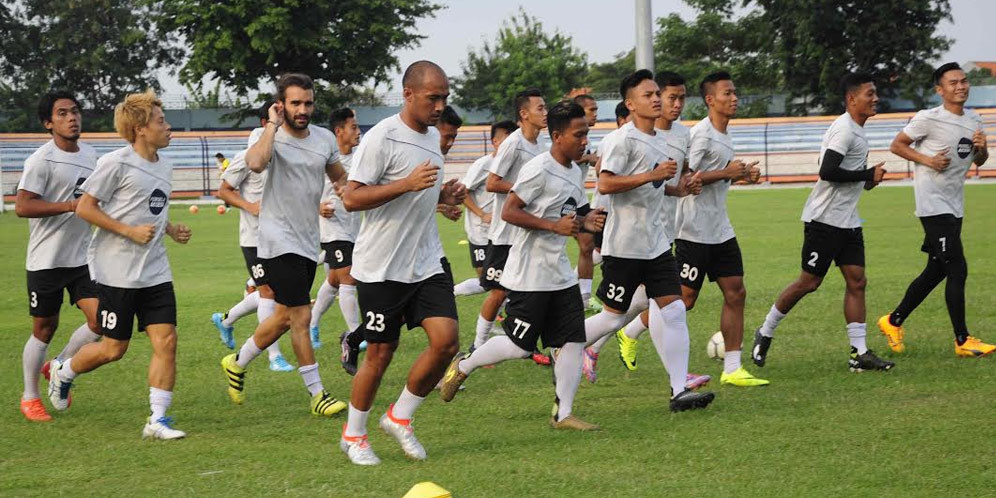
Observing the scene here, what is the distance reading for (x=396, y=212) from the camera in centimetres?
686

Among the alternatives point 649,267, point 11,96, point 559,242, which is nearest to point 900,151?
point 649,267

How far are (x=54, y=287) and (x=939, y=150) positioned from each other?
6846mm

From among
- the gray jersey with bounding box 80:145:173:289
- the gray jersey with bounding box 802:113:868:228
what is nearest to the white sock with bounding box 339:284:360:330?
the gray jersey with bounding box 80:145:173:289

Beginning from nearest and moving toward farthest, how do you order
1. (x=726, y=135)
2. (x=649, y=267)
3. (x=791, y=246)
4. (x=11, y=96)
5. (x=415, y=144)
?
(x=415, y=144)
(x=649, y=267)
(x=726, y=135)
(x=791, y=246)
(x=11, y=96)

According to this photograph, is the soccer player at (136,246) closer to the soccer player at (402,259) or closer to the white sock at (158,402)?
the white sock at (158,402)

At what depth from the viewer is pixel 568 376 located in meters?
7.72

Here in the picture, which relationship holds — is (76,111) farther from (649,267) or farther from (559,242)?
(649,267)

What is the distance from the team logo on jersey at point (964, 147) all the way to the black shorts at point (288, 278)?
531 cm

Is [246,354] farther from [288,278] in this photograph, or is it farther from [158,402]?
[158,402]

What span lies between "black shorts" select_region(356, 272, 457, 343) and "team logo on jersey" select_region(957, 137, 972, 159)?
5189mm

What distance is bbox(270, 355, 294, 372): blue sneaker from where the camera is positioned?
10.2 metres

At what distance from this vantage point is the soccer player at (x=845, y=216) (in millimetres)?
9438

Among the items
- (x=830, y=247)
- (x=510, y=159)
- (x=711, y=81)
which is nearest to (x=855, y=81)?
(x=711, y=81)

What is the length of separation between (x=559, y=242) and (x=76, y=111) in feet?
11.9
